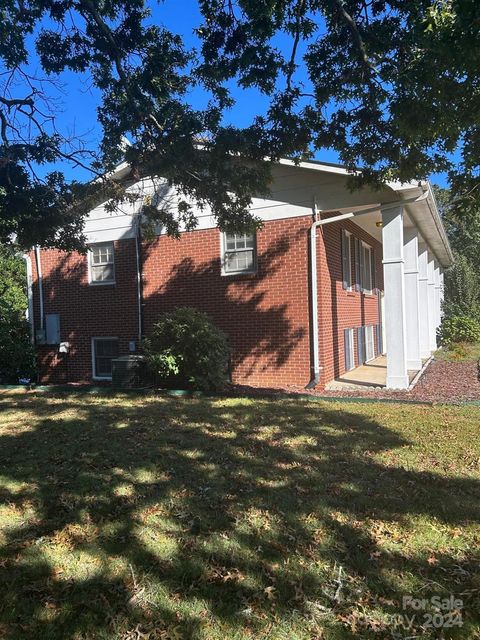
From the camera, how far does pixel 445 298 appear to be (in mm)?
34375

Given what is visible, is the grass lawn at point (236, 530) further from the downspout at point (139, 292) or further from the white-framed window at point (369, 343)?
the white-framed window at point (369, 343)

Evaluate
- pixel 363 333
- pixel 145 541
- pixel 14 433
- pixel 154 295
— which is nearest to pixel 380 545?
pixel 145 541

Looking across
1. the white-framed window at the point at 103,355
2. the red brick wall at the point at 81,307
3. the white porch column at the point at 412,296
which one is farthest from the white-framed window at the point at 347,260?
the white-framed window at the point at 103,355

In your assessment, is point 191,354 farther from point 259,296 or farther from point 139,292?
point 139,292

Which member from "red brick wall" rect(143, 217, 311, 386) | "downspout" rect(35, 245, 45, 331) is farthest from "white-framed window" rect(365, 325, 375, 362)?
"downspout" rect(35, 245, 45, 331)

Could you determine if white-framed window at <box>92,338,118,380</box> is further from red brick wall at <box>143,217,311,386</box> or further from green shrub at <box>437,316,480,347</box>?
green shrub at <box>437,316,480,347</box>

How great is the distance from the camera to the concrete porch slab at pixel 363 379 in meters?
10.3

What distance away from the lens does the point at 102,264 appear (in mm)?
12781

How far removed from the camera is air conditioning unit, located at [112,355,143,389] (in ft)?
33.6

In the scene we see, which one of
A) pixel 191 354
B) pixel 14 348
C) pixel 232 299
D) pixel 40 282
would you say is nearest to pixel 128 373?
pixel 191 354

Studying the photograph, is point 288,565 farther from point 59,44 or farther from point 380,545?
point 59,44

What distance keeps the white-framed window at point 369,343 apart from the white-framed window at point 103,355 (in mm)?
7373

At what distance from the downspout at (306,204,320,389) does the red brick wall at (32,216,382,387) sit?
0.14 m

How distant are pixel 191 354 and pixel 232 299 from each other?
2.02 m
